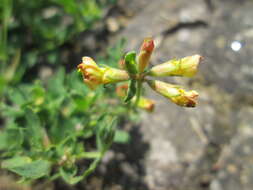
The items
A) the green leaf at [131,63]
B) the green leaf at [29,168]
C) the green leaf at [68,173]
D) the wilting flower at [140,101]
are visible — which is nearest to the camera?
the green leaf at [131,63]

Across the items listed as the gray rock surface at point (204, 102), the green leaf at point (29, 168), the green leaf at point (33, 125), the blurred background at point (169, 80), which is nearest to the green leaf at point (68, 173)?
the green leaf at point (29, 168)

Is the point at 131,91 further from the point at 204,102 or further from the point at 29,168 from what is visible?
the point at 204,102

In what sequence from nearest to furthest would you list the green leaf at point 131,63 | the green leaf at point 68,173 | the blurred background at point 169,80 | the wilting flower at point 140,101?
the green leaf at point 131,63
the green leaf at point 68,173
the wilting flower at point 140,101
the blurred background at point 169,80

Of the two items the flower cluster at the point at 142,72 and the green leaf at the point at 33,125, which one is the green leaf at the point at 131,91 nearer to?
the flower cluster at the point at 142,72

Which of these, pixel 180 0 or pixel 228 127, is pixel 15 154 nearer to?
pixel 228 127

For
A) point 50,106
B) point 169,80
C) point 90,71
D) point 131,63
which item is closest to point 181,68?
point 131,63

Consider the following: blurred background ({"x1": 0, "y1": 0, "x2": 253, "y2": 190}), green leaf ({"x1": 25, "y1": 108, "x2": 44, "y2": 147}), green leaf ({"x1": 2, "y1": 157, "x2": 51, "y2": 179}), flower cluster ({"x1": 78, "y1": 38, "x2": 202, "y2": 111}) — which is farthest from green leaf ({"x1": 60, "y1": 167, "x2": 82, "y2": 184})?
flower cluster ({"x1": 78, "y1": 38, "x2": 202, "y2": 111})
